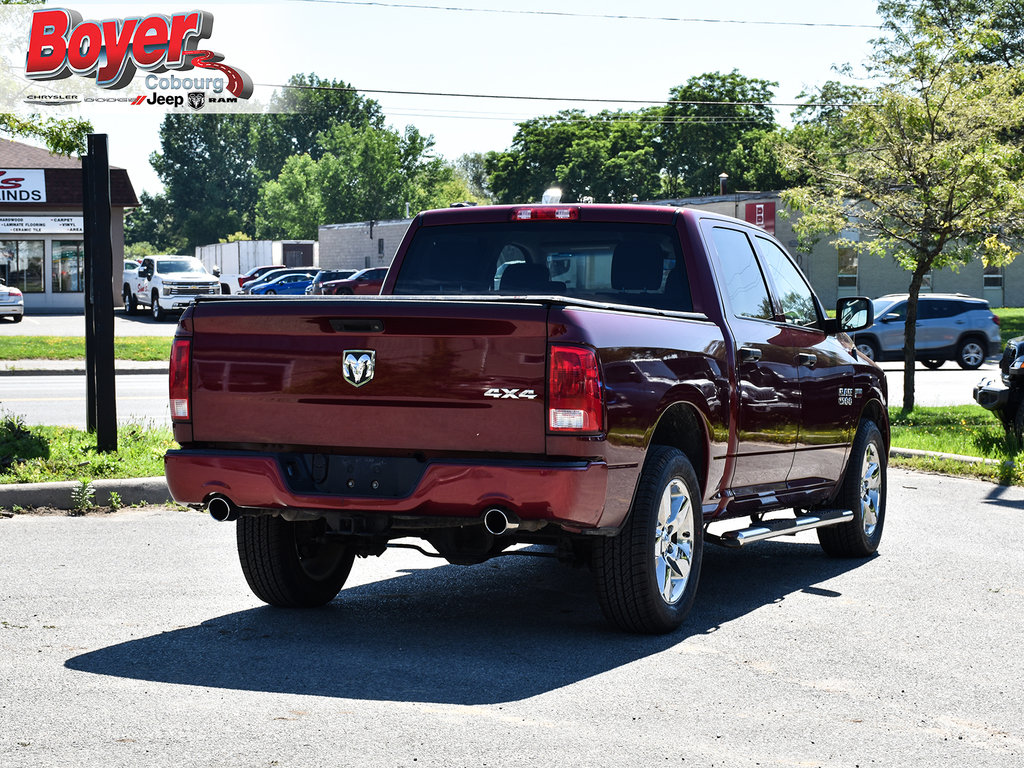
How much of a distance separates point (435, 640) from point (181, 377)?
166 cm

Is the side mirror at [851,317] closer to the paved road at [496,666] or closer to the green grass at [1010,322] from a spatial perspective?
the paved road at [496,666]

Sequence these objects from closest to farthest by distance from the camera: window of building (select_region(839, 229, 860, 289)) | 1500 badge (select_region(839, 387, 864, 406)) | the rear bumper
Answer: the rear bumper < 1500 badge (select_region(839, 387, 864, 406)) < window of building (select_region(839, 229, 860, 289))

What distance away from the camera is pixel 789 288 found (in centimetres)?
836

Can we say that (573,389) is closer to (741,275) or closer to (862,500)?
(741,275)

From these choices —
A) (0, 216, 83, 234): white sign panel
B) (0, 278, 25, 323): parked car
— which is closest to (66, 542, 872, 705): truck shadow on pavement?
(0, 278, 25, 323): parked car

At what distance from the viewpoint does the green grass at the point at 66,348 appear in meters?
27.3

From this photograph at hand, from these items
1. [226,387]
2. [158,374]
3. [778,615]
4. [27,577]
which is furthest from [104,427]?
[158,374]

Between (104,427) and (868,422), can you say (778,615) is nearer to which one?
(868,422)

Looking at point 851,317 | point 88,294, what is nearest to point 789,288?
point 851,317

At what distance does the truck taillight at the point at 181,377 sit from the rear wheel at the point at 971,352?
27.2 m

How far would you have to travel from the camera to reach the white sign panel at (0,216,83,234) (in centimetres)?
4972

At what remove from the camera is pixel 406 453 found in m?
5.85

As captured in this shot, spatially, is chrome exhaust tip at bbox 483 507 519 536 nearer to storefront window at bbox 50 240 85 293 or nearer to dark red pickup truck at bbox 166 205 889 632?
dark red pickup truck at bbox 166 205 889 632

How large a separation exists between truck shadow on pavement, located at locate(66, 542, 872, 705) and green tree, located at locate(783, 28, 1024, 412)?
10.6 meters
